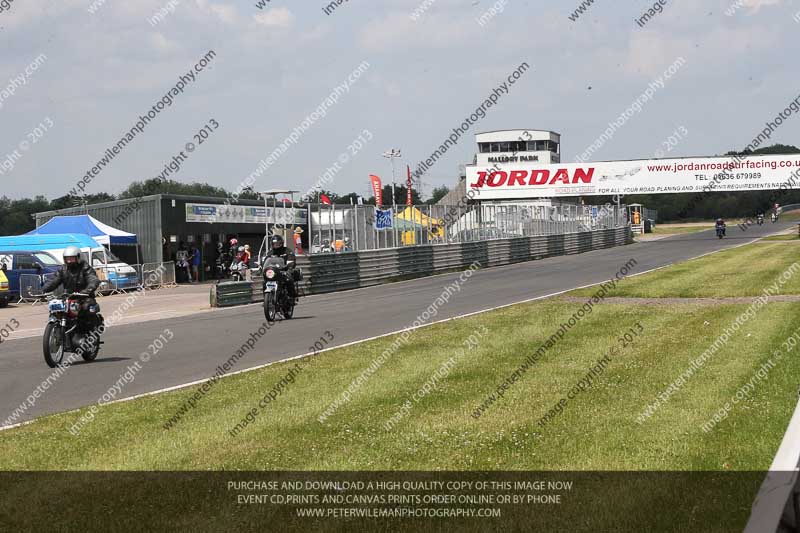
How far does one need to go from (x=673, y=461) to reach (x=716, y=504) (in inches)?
37.7

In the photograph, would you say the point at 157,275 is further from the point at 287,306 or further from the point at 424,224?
the point at 287,306

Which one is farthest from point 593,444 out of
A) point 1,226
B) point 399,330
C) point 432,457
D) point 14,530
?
point 1,226

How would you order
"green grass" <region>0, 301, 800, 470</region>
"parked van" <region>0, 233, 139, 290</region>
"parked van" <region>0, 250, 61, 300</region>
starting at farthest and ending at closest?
1. "parked van" <region>0, 233, 139, 290</region>
2. "parked van" <region>0, 250, 61, 300</region>
3. "green grass" <region>0, 301, 800, 470</region>

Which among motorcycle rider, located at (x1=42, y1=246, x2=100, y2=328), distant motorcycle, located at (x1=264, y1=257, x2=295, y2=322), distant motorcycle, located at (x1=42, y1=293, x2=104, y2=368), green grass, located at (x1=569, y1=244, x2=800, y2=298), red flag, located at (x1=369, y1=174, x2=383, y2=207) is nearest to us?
distant motorcycle, located at (x1=42, y1=293, x2=104, y2=368)

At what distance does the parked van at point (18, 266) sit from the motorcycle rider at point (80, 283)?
19603mm

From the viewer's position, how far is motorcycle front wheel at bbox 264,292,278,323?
1786 cm

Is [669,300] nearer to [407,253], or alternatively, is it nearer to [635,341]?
[635,341]

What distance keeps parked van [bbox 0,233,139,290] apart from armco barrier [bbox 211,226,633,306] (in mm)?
10983

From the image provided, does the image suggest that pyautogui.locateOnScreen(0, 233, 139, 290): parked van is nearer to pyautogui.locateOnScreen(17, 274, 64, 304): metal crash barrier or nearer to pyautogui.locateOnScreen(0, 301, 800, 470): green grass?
pyautogui.locateOnScreen(17, 274, 64, 304): metal crash barrier

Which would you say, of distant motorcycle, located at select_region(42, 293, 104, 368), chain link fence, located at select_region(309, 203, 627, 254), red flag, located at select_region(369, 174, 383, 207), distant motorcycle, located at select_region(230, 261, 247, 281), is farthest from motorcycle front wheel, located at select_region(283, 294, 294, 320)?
red flag, located at select_region(369, 174, 383, 207)

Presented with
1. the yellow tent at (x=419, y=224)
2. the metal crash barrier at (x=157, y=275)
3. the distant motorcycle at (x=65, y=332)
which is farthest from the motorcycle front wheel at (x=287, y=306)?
the metal crash barrier at (x=157, y=275)

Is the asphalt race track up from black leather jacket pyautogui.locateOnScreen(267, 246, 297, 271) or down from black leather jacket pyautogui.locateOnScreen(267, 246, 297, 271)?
down

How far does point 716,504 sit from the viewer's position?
16.8ft

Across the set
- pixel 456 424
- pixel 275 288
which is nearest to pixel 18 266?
pixel 275 288
